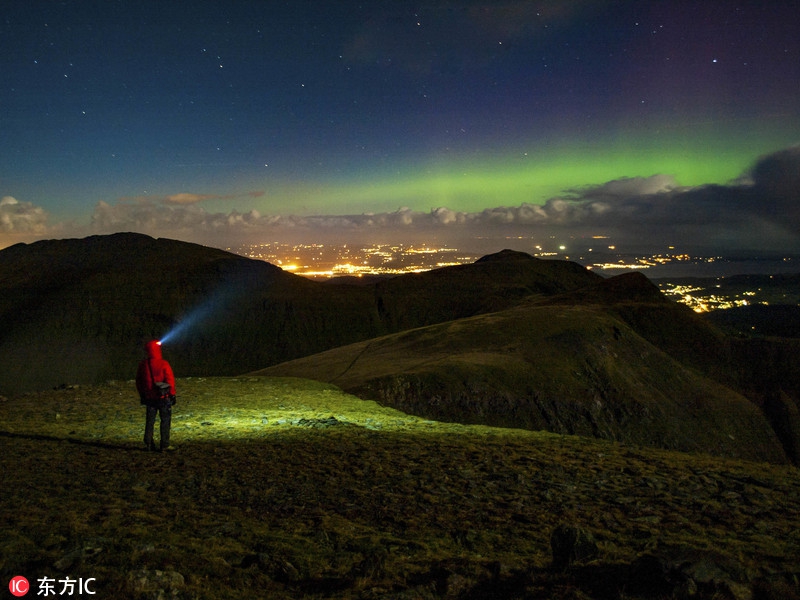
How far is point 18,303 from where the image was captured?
180m

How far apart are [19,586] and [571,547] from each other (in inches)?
297

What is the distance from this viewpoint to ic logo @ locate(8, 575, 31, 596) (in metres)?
5.25

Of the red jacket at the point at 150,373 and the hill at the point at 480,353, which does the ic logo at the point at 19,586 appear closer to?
the red jacket at the point at 150,373

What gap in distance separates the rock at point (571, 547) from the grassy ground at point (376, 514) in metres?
0.13

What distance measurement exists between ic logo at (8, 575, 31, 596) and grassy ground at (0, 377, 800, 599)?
174 millimetres

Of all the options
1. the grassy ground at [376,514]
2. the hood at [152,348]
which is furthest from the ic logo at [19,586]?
the hood at [152,348]

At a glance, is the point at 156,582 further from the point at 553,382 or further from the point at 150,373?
the point at 553,382

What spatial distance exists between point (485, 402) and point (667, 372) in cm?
4877

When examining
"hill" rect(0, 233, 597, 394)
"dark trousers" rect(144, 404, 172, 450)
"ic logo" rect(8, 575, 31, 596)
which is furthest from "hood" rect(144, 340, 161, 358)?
"hill" rect(0, 233, 597, 394)

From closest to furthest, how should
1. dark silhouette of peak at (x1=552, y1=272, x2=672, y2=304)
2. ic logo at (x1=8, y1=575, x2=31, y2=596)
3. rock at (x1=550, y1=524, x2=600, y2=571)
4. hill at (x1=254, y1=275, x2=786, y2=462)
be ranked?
1. ic logo at (x1=8, y1=575, x2=31, y2=596)
2. rock at (x1=550, y1=524, x2=600, y2=571)
3. hill at (x1=254, y1=275, x2=786, y2=462)
4. dark silhouette of peak at (x1=552, y1=272, x2=672, y2=304)

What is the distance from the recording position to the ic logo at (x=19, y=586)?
5250 millimetres

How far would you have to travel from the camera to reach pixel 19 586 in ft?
17.5

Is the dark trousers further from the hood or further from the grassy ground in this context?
the hood

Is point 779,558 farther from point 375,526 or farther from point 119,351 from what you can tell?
point 119,351
